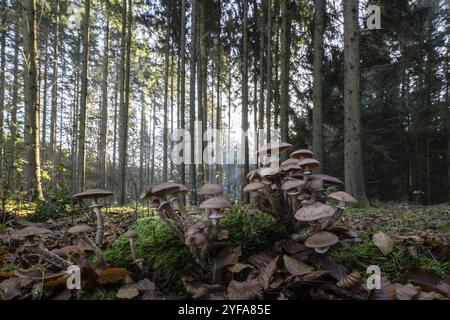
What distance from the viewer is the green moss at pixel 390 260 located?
2.02 m

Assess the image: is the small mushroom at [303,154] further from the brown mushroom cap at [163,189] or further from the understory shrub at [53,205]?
the understory shrub at [53,205]

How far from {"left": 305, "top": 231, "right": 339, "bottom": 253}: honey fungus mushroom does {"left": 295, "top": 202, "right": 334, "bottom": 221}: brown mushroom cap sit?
0.15 m

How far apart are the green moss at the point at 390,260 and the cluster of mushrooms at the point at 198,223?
100cm

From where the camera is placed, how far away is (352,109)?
26.1ft

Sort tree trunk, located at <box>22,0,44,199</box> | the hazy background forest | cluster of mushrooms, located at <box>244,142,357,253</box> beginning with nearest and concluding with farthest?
cluster of mushrooms, located at <box>244,142,357,253</box> < tree trunk, located at <box>22,0,44,199</box> < the hazy background forest

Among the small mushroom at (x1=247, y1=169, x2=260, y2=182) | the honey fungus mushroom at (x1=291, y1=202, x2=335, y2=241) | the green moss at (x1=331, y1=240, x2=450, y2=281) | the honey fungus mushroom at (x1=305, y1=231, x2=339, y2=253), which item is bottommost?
the green moss at (x1=331, y1=240, x2=450, y2=281)

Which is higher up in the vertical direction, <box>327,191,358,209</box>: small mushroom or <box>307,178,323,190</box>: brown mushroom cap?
<box>307,178,323,190</box>: brown mushroom cap

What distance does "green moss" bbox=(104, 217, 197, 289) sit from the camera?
208 cm

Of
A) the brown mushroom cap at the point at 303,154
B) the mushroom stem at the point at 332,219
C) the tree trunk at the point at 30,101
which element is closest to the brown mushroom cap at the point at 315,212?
the mushroom stem at the point at 332,219

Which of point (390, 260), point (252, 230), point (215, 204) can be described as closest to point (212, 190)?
point (215, 204)

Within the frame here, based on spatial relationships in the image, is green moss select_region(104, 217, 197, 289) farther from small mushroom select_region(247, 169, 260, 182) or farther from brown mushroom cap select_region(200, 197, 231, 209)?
small mushroom select_region(247, 169, 260, 182)

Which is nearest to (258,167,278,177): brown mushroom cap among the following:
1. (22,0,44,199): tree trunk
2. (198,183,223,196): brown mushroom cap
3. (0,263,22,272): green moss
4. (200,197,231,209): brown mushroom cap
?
(198,183,223,196): brown mushroom cap

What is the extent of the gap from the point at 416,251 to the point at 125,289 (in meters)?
2.31
